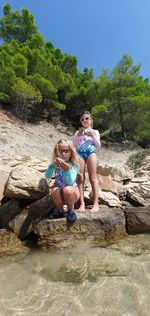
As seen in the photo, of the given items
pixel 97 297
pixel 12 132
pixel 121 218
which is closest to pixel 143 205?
pixel 121 218

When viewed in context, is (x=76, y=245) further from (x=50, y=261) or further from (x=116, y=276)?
(x=116, y=276)

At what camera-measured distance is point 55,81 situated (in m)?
20.8

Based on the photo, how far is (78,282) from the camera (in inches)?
111

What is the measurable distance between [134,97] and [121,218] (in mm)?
19168

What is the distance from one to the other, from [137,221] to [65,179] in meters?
1.44

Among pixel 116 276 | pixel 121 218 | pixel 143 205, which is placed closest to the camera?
pixel 116 276

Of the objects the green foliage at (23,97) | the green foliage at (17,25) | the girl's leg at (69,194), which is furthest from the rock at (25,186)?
the green foliage at (17,25)

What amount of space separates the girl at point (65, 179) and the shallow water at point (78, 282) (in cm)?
63

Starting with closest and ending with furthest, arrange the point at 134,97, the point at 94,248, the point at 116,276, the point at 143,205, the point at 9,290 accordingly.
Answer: the point at 9,290, the point at 116,276, the point at 94,248, the point at 143,205, the point at 134,97

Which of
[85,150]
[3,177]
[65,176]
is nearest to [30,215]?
[65,176]

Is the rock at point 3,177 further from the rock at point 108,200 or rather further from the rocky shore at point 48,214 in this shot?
the rock at point 108,200

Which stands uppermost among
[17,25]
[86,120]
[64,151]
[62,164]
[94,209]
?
[17,25]

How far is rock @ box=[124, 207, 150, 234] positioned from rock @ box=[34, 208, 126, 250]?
215mm

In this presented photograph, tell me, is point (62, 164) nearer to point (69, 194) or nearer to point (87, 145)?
point (69, 194)
